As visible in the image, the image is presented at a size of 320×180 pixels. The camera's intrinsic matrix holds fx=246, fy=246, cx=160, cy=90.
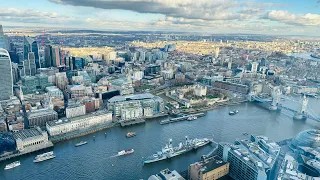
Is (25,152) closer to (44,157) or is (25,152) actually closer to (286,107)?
(44,157)

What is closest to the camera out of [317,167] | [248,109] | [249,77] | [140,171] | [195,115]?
[317,167]

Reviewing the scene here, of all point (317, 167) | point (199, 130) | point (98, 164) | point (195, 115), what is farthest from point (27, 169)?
point (317, 167)

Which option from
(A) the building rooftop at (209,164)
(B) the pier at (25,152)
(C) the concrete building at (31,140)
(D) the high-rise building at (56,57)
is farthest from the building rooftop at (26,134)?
(D) the high-rise building at (56,57)

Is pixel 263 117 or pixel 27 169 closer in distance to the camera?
pixel 27 169

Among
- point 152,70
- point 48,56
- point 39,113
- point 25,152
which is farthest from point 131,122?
point 48,56

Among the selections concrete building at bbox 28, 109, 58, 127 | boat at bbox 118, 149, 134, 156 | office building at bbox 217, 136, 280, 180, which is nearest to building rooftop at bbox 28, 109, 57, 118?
concrete building at bbox 28, 109, 58, 127

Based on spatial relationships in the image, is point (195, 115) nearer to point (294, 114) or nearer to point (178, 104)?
point (178, 104)
